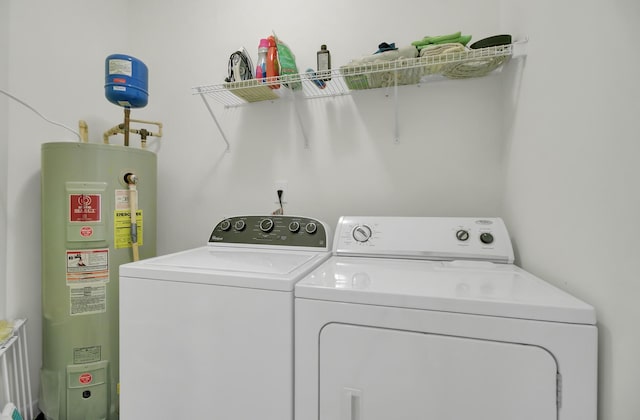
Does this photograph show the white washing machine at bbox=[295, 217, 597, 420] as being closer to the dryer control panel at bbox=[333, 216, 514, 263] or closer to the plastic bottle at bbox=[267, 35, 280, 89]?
the dryer control panel at bbox=[333, 216, 514, 263]

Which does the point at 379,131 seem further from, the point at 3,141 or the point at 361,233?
the point at 3,141

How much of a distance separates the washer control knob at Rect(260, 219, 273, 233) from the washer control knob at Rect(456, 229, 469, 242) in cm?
88

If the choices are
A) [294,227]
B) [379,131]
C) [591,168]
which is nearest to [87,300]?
[294,227]

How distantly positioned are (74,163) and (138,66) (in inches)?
24.4

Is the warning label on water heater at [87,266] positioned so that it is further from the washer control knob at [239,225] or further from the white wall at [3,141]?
the washer control knob at [239,225]

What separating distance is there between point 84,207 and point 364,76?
4.98ft

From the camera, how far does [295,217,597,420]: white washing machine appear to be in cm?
62

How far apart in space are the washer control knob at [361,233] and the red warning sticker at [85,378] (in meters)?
1.48

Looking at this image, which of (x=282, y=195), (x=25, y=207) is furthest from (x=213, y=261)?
(x=25, y=207)

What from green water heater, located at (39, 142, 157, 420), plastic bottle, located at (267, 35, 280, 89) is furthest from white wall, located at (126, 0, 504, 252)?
green water heater, located at (39, 142, 157, 420)

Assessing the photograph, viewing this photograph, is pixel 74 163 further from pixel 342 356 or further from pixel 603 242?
pixel 603 242

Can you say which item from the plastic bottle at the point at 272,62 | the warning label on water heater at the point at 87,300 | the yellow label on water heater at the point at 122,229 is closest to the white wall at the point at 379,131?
the plastic bottle at the point at 272,62

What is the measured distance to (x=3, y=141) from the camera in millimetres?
1380

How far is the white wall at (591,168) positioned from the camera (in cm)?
56
